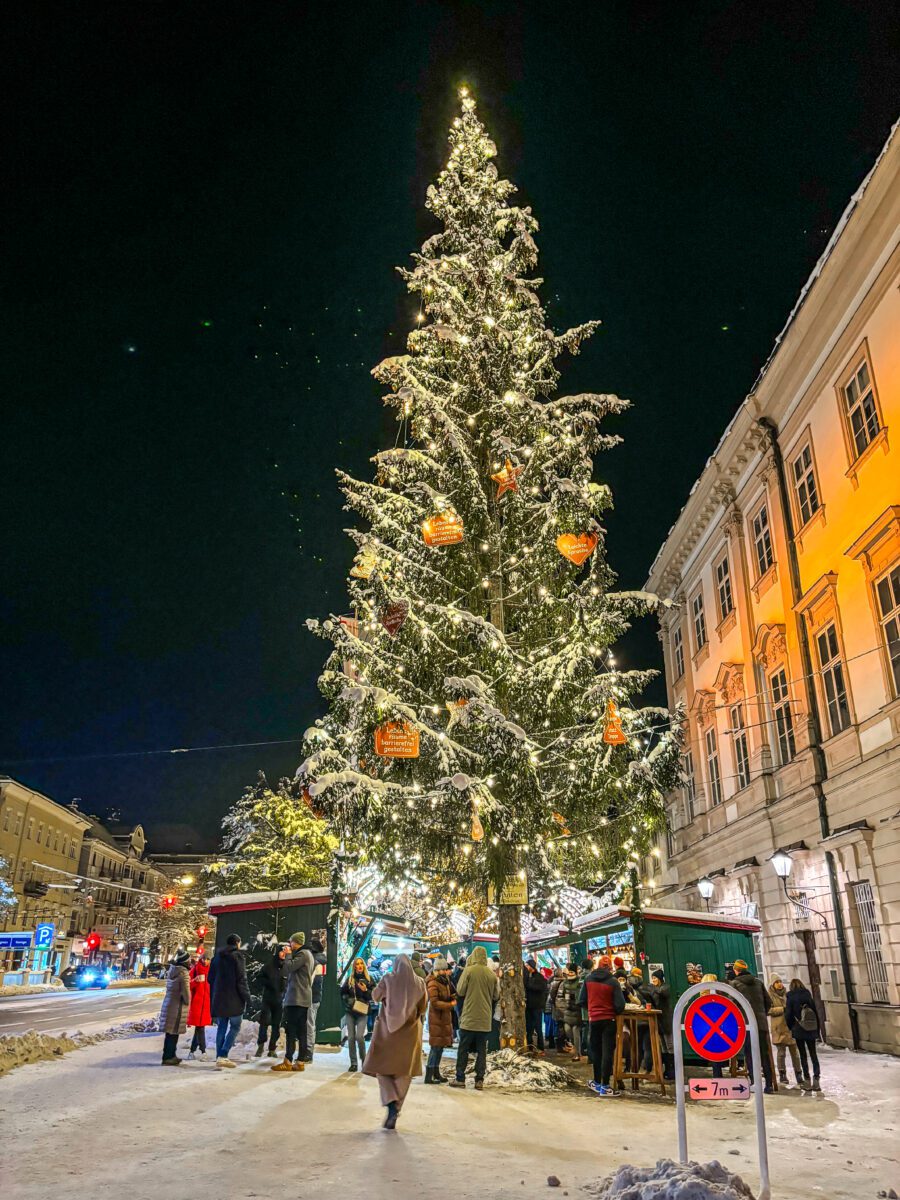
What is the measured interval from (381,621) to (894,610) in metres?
9.95

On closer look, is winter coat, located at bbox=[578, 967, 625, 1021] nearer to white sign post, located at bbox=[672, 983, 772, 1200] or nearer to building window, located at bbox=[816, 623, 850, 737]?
white sign post, located at bbox=[672, 983, 772, 1200]

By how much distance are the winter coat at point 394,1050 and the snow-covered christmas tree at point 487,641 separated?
16.8 ft

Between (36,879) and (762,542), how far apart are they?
64.3 m

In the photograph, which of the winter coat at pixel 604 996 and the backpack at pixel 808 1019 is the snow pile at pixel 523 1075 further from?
the backpack at pixel 808 1019

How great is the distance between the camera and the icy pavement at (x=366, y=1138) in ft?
21.3

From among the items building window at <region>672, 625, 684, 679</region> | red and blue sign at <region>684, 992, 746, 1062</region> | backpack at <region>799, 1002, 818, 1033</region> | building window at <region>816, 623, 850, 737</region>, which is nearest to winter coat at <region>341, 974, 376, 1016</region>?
backpack at <region>799, 1002, 818, 1033</region>

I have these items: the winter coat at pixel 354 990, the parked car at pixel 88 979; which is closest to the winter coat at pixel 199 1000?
the winter coat at pixel 354 990

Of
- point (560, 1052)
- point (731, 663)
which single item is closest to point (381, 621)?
point (560, 1052)

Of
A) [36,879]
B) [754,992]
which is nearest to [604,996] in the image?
[754,992]

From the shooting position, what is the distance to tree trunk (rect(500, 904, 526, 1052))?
14.4 m

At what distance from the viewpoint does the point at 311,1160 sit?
718cm

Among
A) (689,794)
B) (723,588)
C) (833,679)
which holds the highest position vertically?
(723,588)

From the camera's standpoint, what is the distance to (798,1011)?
40.3 feet

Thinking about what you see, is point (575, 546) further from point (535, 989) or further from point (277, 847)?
point (277, 847)
